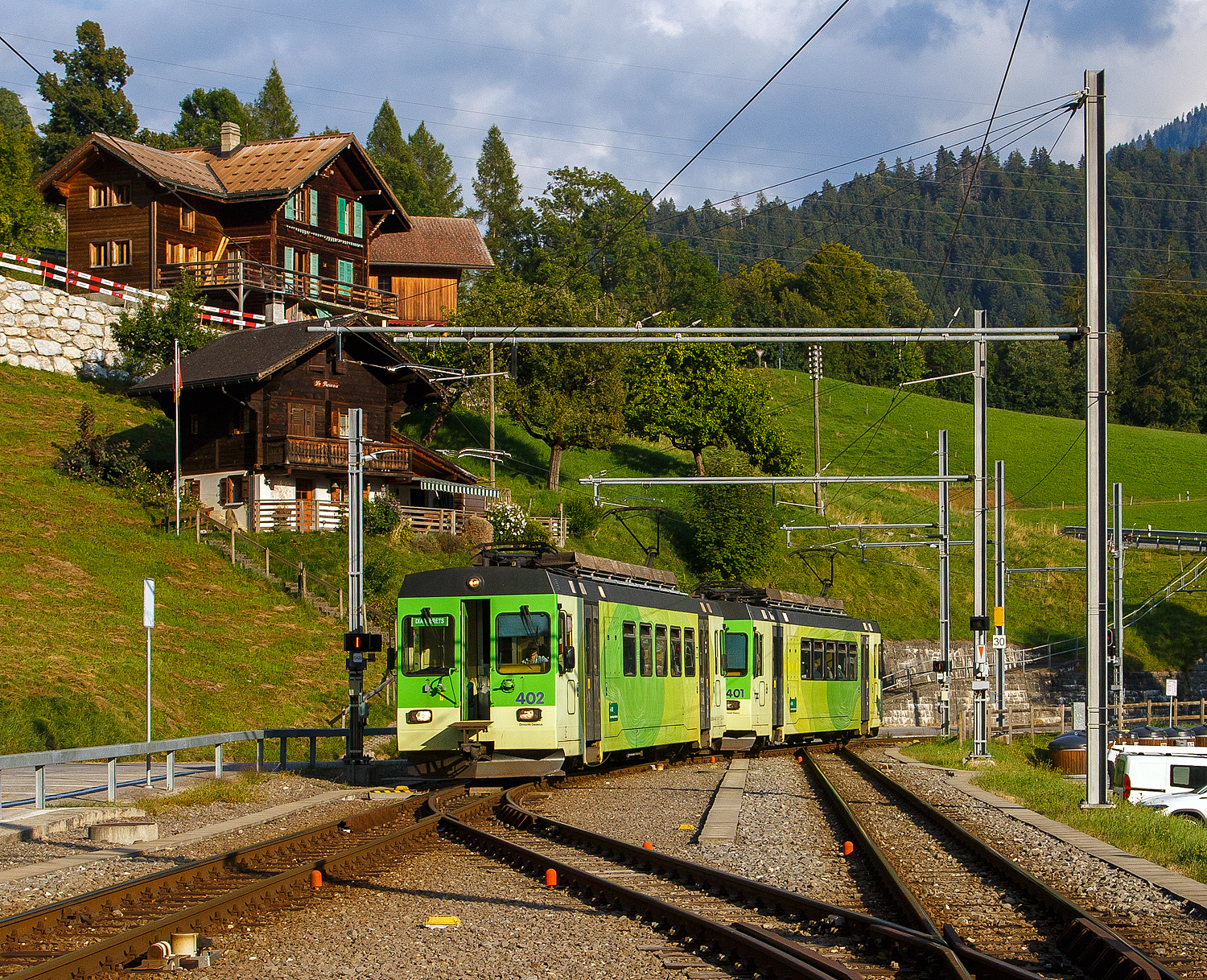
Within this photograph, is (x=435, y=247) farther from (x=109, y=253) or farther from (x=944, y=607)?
(x=944, y=607)

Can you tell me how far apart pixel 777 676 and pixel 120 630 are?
15441mm

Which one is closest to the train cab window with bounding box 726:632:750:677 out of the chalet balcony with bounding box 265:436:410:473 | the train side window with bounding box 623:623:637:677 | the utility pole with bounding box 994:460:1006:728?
the utility pole with bounding box 994:460:1006:728

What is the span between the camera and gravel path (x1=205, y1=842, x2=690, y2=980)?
24.8ft

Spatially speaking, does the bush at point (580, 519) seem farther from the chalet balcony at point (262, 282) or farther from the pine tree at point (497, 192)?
the pine tree at point (497, 192)

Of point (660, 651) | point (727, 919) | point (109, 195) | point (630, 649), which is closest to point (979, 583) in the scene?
point (660, 651)

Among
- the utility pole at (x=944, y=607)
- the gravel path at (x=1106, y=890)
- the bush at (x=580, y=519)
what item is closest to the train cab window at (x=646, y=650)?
the gravel path at (x=1106, y=890)

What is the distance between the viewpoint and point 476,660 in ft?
61.0

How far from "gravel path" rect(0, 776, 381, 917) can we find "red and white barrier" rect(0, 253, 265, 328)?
4254cm

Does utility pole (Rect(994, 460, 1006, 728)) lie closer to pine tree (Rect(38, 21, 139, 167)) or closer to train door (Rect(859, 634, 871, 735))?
train door (Rect(859, 634, 871, 735))

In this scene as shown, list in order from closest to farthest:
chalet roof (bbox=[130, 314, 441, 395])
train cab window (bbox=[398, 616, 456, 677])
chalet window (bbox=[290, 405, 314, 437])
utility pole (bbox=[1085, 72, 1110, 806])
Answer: utility pole (bbox=[1085, 72, 1110, 806]), train cab window (bbox=[398, 616, 456, 677]), chalet roof (bbox=[130, 314, 441, 395]), chalet window (bbox=[290, 405, 314, 437])

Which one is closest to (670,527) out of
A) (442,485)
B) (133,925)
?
(442,485)

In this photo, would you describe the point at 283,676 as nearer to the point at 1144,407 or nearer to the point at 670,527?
the point at 670,527

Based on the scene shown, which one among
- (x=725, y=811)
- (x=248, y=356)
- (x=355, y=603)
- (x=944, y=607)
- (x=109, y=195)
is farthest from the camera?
(x=109, y=195)

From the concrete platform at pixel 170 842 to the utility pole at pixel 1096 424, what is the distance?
9543 millimetres
